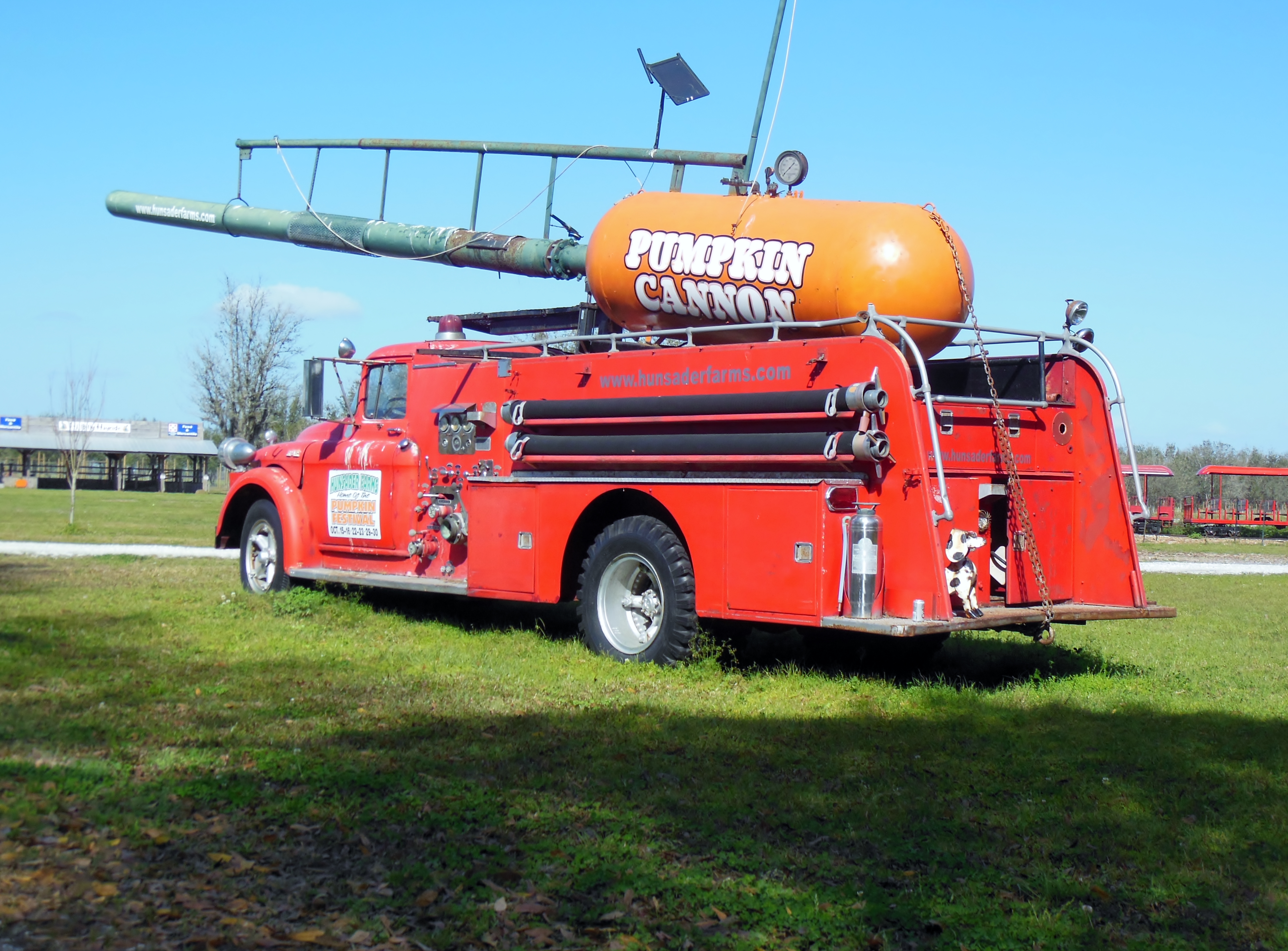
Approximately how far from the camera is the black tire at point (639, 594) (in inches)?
354

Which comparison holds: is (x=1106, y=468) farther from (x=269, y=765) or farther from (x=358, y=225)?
(x=358, y=225)

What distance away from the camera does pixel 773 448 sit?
27.6 feet

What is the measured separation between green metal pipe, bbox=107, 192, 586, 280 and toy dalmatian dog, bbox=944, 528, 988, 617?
4.28 metres

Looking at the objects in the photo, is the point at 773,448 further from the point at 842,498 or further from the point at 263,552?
the point at 263,552

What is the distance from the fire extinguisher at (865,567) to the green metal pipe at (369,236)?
404 cm

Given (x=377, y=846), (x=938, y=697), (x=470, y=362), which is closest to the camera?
(x=377, y=846)

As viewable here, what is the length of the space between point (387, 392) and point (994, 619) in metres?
6.54

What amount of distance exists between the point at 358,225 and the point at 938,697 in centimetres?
805

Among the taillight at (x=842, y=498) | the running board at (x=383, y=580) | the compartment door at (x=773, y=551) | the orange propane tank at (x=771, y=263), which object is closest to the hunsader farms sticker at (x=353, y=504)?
the running board at (x=383, y=580)

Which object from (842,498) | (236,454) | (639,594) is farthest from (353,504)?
(842,498)

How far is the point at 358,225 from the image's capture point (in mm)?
13266

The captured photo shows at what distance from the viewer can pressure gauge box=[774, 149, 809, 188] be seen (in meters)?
9.62

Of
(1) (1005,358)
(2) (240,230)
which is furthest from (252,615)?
(1) (1005,358)

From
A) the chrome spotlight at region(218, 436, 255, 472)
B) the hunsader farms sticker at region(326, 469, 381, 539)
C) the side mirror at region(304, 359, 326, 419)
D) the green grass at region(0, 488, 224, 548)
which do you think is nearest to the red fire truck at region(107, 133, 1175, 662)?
the hunsader farms sticker at region(326, 469, 381, 539)
